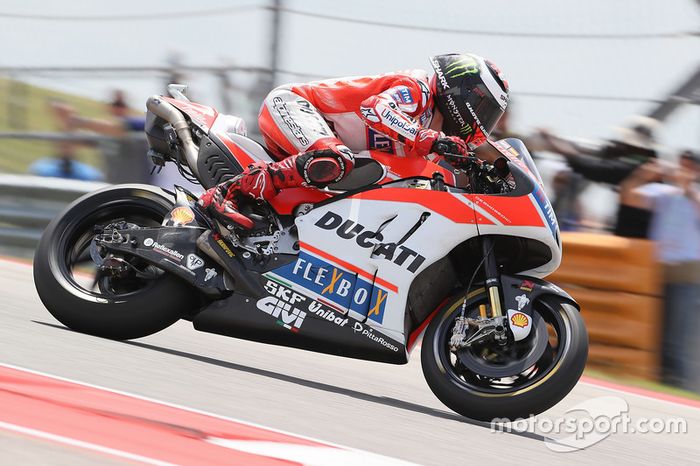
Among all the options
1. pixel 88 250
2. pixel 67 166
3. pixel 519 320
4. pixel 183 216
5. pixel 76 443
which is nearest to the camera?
pixel 76 443

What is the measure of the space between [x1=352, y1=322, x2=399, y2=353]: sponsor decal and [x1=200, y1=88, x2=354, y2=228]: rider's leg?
729mm

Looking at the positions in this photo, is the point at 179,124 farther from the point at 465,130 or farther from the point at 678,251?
the point at 678,251

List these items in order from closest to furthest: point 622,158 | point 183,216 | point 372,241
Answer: point 372,241 < point 183,216 < point 622,158

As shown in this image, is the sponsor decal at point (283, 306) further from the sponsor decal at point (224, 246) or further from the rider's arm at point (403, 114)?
the rider's arm at point (403, 114)

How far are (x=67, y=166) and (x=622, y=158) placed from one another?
5219mm

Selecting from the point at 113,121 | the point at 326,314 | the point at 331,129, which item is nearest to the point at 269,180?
the point at 331,129

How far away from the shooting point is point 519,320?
4.79m

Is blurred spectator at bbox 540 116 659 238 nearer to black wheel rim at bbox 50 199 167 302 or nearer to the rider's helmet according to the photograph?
the rider's helmet

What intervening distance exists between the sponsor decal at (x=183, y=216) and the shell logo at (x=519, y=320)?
1783 millimetres

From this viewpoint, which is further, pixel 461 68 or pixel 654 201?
pixel 654 201

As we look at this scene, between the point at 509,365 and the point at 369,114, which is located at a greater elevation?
the point at 369,114

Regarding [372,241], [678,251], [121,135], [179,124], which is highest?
[179,124]

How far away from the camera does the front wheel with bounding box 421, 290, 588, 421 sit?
184 inches

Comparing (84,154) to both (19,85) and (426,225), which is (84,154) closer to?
(19,85)
